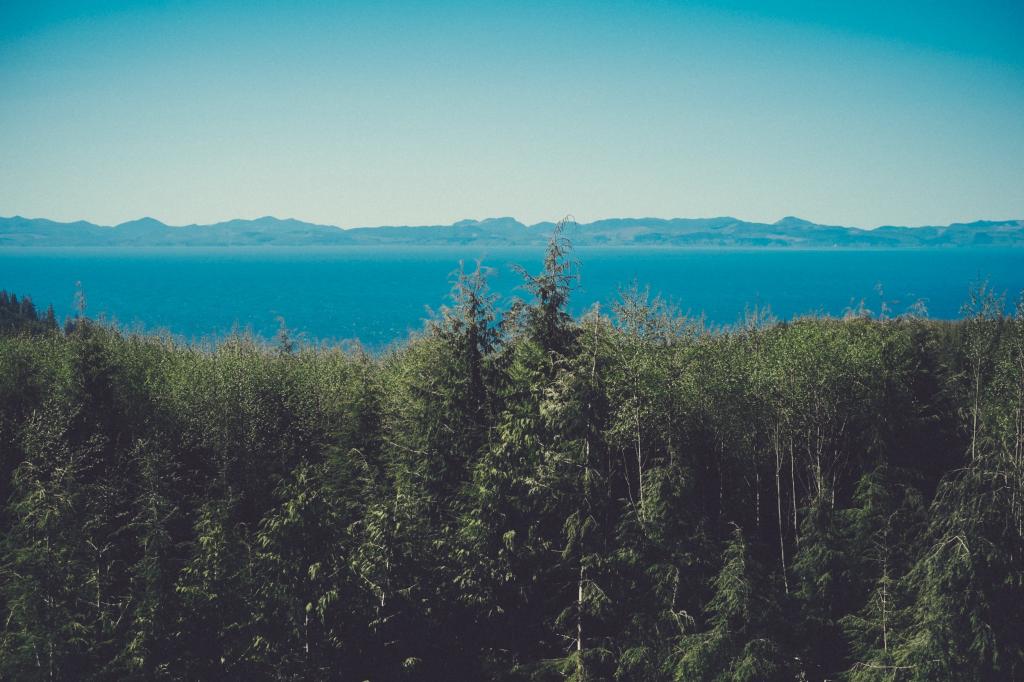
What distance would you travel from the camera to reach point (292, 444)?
27.9 meters

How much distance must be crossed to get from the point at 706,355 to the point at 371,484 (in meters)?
13.9

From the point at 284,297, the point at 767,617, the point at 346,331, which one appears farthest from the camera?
the point at 284,297

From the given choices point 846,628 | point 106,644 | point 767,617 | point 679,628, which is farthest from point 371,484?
point 846,628

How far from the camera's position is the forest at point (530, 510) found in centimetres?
1504

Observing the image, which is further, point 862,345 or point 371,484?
point 862,345

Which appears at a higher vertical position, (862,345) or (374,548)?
(862,345)

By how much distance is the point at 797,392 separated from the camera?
80.6 feet

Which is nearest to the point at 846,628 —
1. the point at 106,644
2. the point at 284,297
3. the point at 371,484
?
the point at 371,484

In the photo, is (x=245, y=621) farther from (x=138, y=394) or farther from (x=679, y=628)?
(x=138, y=394)

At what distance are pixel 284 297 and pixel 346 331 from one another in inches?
2723

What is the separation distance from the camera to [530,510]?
19.8m

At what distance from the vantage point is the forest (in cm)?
1504

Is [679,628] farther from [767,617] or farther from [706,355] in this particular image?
[706,355]

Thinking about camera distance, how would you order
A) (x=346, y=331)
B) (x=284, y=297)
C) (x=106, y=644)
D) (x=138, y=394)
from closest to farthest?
(x=106, y=644), (x=138, y=394), (x=346, y=331), (x=284, y=297)
